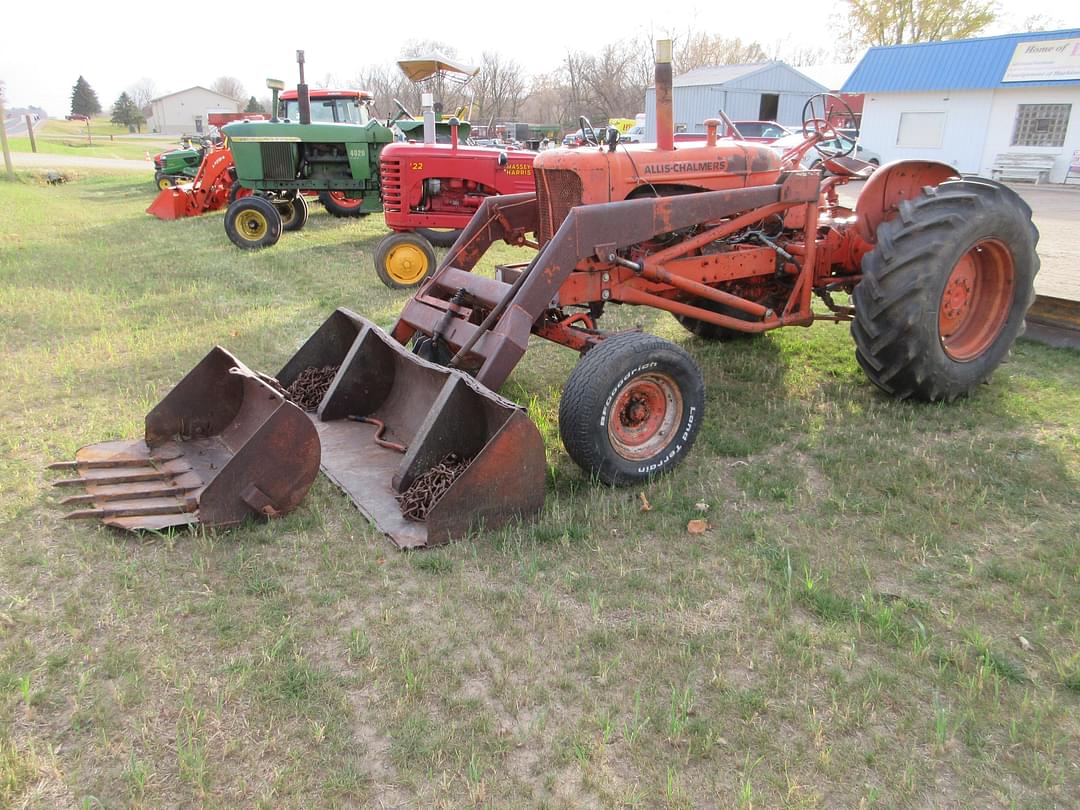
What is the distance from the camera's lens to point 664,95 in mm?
4703

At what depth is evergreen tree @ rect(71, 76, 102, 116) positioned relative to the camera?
96000 mm

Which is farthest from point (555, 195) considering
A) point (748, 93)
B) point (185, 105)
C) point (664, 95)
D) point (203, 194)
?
point (185, 105)

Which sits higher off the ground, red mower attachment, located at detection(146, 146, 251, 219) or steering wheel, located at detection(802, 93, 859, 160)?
steering wheel, located at detection(802, 93, 859, 160)

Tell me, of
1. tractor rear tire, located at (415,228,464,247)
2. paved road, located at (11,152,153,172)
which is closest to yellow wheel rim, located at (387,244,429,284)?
tractor rear tire, located at (415,228,464,247)

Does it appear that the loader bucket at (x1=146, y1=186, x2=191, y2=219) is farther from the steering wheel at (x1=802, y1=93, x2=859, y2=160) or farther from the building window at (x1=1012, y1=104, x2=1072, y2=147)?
the building window at (x1=1012, y1=104, x2=1072, y2=147)

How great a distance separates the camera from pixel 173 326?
23.7 feet

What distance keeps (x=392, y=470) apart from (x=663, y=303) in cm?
183

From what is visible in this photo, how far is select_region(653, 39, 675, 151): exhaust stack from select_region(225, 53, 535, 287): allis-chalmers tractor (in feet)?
14.8

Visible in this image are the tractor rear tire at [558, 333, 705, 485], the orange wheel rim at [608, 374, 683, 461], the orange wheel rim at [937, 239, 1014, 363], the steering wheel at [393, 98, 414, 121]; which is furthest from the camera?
the steering wheel at [393, 98, 414, 121]

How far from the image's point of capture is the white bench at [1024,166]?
2312 centimetres

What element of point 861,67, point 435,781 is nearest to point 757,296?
point 435,781

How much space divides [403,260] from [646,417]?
17.6 ft

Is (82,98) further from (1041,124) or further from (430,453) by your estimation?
(430,453)

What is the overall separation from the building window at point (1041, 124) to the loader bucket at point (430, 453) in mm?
25802
